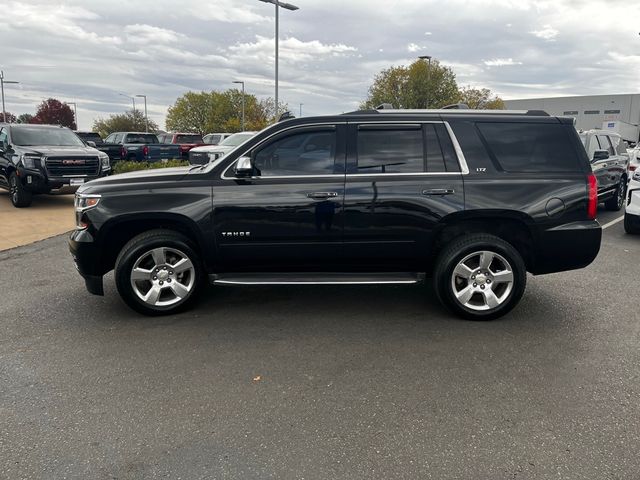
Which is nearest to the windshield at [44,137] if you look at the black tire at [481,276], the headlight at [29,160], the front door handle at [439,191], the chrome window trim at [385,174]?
the headlight at [29,160]

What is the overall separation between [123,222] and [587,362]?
4.05 metres

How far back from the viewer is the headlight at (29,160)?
10.9 metres

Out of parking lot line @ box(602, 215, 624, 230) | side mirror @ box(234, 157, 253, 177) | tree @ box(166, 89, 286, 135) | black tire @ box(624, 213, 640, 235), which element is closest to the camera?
side mirror @ box(234, 157, 253, 177)

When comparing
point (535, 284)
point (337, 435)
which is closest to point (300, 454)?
point (337, 435)

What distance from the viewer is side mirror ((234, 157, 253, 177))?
4336mm

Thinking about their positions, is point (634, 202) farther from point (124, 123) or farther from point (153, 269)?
point (124, 123)

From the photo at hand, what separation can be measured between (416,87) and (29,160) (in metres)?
37.4

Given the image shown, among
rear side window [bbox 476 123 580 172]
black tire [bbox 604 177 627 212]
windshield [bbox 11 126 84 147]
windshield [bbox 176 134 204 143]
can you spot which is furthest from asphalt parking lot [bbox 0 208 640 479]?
windshield [bbox 176 134 204 143]

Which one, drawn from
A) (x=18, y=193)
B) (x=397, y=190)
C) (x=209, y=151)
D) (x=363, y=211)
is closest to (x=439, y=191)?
(x=397, y=190)

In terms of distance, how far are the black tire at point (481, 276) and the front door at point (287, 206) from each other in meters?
0.98

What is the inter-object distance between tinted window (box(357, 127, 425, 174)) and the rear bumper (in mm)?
1328

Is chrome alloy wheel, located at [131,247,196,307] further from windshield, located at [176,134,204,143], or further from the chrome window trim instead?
windshield, located at [176,134,204,143]

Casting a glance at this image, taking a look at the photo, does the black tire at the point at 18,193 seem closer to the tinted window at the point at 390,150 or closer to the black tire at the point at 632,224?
the tinted window at the point at 390,150

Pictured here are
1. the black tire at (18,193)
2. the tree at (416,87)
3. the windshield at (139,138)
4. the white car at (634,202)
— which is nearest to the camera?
the white car at (634,202)
